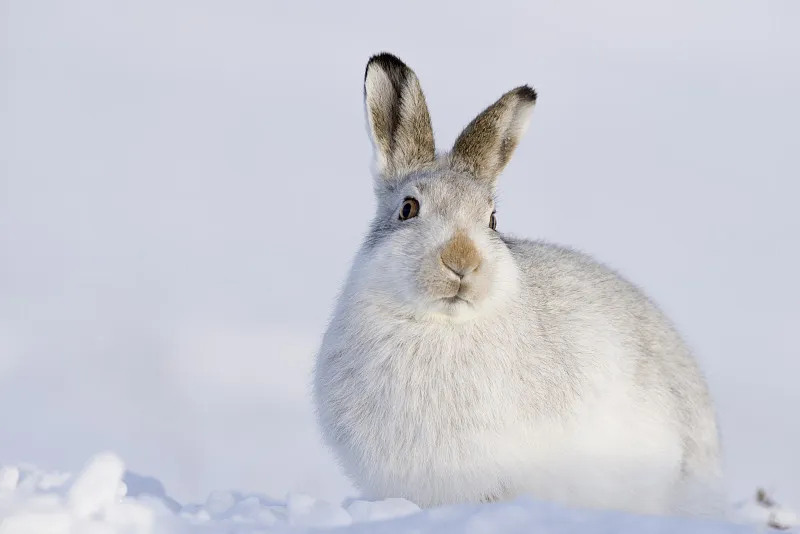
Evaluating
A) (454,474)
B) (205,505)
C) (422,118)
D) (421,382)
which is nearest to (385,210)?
(422,118)

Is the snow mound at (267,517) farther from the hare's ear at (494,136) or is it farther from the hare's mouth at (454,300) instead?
the hare's ear at (494,136)

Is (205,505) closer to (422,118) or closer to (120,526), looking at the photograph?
(120,526)

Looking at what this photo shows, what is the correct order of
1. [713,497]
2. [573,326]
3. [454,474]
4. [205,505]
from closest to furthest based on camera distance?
[205,505]
[454,474]
[573,326]
[713,497]

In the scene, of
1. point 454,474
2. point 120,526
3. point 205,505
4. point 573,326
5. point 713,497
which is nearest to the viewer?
point 120,526

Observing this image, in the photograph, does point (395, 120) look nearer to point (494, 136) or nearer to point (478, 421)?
point (494, 136)

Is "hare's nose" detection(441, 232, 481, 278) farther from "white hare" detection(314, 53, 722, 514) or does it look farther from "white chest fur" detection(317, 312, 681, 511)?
"white chest fur" detection(317, 312, 681, 511)

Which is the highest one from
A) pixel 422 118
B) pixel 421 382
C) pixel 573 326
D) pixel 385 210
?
pixel 422 118

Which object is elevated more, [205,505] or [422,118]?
[422,118]

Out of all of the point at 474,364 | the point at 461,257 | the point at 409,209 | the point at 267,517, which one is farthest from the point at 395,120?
the point at 267,517
